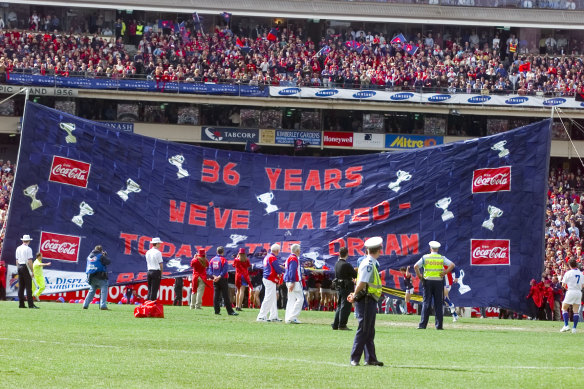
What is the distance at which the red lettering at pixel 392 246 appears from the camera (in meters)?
31.3

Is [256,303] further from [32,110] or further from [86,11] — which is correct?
[86,11]

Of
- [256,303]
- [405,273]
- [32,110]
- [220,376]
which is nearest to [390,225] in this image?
[405,273]

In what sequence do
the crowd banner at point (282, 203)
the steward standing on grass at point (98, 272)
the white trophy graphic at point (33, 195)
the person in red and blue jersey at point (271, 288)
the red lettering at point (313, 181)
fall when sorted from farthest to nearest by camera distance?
the red lettering at point (313, 181) < the white trophy graphic at point (33, 195) < the crowd banner at point (282, 203) < the steward standing on grass at point (98, 272) < the person in red and blue jersey at point (271, 288)

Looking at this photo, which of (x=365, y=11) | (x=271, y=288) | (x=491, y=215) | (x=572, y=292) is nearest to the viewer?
(x=572, y=292)

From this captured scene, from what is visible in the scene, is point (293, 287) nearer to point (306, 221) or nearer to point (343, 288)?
point (343, 288)

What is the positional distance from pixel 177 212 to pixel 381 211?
21.0 ft

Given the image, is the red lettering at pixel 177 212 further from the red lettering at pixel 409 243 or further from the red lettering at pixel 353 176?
the red lettering at pixel 409 243

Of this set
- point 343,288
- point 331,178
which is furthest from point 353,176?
point 343,288

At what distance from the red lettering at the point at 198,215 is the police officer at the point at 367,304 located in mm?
19073

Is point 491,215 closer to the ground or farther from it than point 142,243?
farther from it

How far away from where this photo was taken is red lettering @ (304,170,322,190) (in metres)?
33.7

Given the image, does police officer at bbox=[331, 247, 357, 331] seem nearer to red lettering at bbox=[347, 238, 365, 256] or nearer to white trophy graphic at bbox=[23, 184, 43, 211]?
red lettering at bbox=[347, 238, 365, 256]

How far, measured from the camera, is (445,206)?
3097 cm

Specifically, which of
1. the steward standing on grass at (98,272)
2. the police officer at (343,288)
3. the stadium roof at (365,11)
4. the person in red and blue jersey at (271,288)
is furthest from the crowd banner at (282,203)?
the stadium roof at (365,11)
